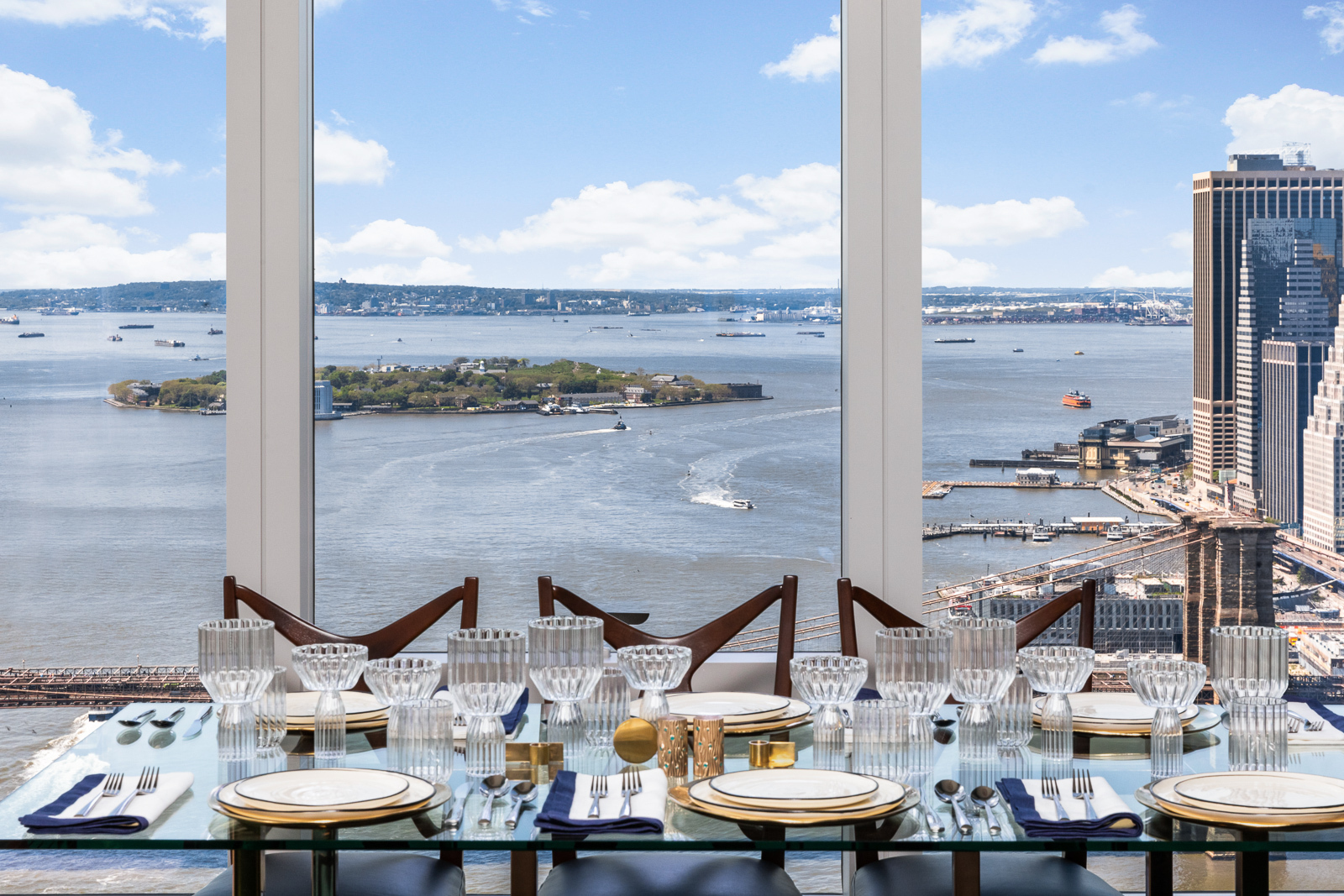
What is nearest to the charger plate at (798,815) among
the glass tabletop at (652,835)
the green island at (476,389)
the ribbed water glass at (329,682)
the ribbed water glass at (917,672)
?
the glass tabletop at (652,835)

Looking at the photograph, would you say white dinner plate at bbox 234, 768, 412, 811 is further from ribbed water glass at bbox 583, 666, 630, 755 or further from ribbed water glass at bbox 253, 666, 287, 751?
ribbed water glass at bbox 583, 666, 630, 755

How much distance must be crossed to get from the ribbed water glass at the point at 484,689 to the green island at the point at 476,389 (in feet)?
5.17

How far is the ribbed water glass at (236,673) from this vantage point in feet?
5.42

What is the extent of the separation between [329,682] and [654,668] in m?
0.49

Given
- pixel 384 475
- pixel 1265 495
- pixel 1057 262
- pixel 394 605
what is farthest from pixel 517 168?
pixel 1265 495

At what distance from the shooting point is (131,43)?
4012mm

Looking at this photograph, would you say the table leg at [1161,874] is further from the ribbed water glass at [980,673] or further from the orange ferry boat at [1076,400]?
the orange ferry boat at [1076,400]

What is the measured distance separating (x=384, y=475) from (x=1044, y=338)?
262cm

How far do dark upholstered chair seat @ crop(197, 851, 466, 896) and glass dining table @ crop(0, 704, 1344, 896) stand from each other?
262mm

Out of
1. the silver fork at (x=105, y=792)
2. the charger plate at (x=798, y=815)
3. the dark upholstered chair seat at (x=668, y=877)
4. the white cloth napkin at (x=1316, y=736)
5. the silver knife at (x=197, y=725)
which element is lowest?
the dark upholstered chair seat at (x=668, y=877)

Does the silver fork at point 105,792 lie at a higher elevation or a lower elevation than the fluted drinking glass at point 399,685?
lower

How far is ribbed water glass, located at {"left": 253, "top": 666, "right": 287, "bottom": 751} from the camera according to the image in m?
1.72

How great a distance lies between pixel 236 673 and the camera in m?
1.66

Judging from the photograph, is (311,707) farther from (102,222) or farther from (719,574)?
(719,574)
